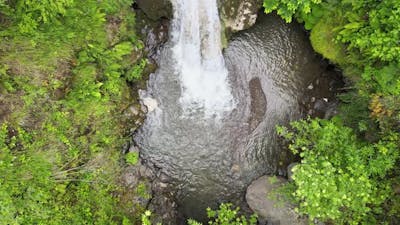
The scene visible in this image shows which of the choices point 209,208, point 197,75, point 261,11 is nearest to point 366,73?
point 261,11

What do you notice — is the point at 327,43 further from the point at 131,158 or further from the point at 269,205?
the point at 131,158

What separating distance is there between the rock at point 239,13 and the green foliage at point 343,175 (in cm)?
377

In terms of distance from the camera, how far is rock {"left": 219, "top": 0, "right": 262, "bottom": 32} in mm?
9250

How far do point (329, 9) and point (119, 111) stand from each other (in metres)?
6.02

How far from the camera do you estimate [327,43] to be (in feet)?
29.4

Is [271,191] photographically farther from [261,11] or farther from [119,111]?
[261,11]

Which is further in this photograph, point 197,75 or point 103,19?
point 197,75

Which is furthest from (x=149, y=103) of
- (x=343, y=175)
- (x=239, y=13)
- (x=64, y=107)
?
(x=343, y=175)

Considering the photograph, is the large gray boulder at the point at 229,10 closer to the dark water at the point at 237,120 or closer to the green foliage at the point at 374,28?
the dark water at the point at 237,120

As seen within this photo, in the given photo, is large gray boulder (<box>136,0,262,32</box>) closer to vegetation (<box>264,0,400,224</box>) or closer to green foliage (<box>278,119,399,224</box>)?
vegetation (<box>264,0,400,224</box>)

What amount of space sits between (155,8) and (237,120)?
3958 millimetres

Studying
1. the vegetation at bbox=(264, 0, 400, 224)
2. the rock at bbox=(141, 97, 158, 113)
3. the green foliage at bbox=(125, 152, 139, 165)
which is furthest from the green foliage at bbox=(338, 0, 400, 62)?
the green foliage at bbox=(125, 152, 139, 165)

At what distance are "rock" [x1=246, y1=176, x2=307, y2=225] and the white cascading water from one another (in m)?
2.32

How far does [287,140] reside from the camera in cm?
949
